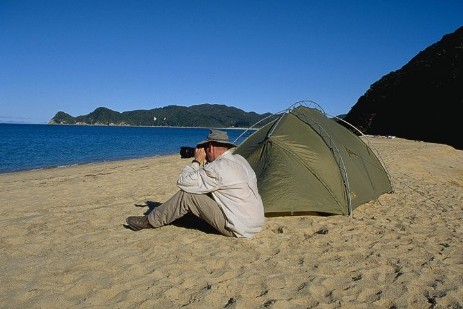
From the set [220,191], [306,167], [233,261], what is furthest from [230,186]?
[306,167]

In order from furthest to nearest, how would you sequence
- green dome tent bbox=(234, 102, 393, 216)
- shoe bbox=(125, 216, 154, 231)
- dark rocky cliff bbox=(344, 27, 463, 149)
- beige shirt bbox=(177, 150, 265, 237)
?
dark rocky cliff bbox=(344, 27, 463, 149) < green dome tent bbox=(234, 102, 393, 216) < shoe bbox=(125, 216, 154, 231) < beige shirt bbox=(177, 150, 265, 237)

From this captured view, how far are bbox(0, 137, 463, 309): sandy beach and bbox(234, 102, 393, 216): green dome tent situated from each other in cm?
28

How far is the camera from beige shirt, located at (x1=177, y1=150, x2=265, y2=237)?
5.10 m

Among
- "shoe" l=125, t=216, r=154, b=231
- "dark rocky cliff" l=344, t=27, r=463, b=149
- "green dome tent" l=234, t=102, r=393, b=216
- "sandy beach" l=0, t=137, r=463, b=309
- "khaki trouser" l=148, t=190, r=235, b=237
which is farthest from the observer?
"dark rocky cliff" l=344, t=27, r=463, b=149

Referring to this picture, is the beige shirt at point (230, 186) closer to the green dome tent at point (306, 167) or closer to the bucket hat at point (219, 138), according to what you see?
the bucket hat at point (219, 138)

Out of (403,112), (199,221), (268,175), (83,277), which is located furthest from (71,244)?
(403,112)

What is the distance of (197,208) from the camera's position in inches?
210

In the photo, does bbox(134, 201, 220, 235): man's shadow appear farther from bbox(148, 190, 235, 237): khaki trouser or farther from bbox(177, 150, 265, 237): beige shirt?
bbox(177, 150, 265, 237): beige shirt

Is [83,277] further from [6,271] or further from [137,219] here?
[137,219]

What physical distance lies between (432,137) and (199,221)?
41.5 metres

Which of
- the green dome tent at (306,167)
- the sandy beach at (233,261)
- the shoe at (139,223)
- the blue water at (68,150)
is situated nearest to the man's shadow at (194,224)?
the sandy beach at (233,261)

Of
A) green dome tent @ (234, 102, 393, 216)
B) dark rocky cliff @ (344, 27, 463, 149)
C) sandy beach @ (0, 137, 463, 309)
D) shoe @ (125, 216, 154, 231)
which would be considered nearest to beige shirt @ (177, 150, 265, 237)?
sandy beach @ (0, 137, 463, 309)

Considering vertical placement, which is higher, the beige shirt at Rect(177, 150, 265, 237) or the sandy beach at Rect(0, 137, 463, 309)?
the beige shirt at Rect(177, 150, 265, 237)

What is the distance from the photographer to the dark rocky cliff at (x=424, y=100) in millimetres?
40125
